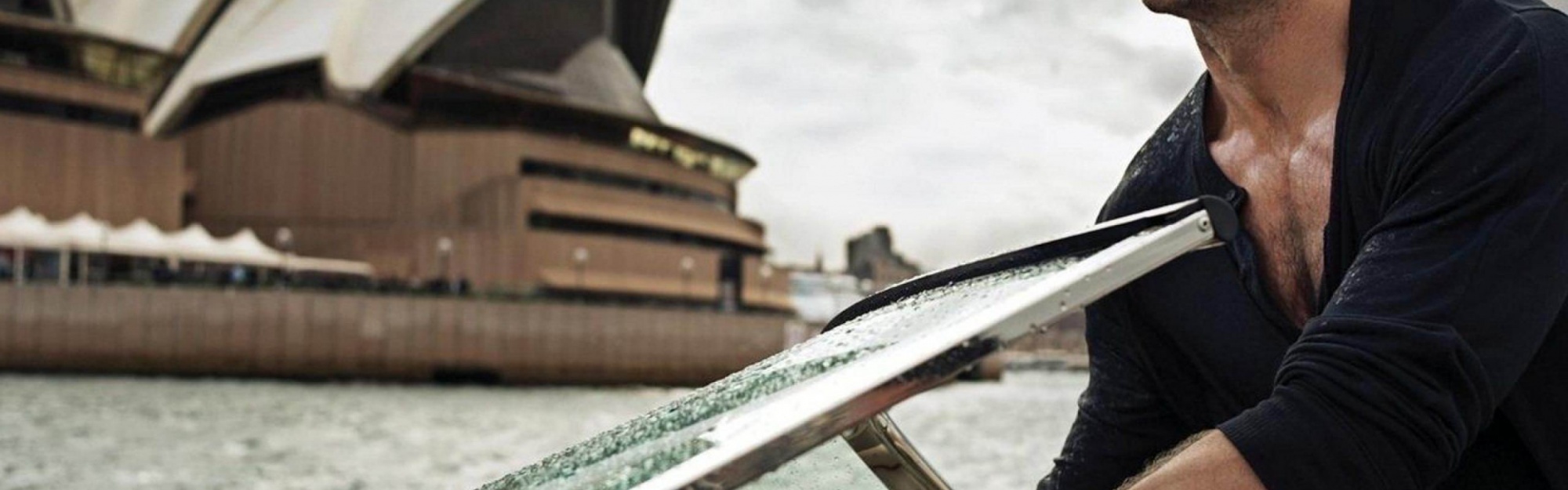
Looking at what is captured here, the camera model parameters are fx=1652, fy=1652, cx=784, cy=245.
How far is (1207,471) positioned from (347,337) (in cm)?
4467

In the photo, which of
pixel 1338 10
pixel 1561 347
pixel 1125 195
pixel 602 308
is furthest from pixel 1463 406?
pixel 602 308

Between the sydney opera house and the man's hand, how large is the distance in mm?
46302

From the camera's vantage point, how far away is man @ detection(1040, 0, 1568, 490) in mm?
1224

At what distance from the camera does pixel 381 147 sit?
51000 millimetres

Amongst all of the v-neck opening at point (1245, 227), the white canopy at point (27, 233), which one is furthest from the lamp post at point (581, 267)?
the v-neck opening at point (1245, 227)

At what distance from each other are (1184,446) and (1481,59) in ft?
1.34

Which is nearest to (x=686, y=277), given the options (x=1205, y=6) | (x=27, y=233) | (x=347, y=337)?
(x=347, y=337)

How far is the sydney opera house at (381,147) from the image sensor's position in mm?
45031

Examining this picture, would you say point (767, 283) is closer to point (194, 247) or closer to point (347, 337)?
point (347, 337)

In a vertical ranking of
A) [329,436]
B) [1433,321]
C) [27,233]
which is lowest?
[329,436]

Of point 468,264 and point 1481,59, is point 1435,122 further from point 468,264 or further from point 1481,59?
point 468,264


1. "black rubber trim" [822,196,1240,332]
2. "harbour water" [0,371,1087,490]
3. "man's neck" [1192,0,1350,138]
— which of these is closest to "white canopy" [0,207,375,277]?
"harbour water" [0,371,1087,490]

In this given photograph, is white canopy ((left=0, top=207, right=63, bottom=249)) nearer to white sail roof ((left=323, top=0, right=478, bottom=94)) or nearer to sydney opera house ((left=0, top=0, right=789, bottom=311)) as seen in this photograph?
sydney opera house ((left=0, top=0, right=789, bottom=311))

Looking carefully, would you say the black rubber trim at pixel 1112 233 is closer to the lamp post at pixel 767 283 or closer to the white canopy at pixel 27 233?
the white canopy at pixel 27 233
